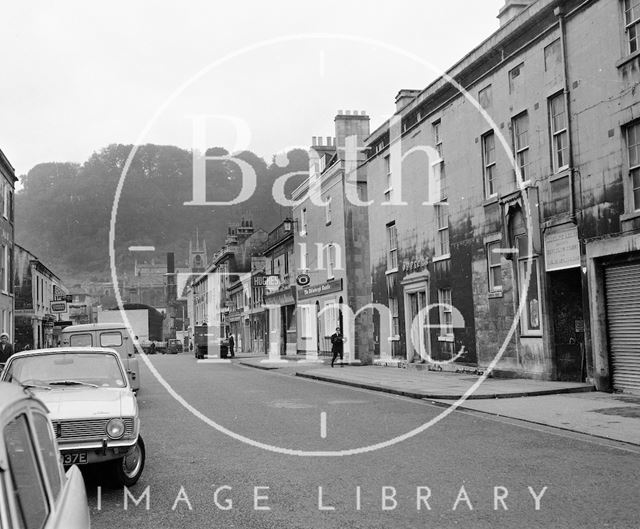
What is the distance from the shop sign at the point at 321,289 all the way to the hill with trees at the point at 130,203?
5.94 meters

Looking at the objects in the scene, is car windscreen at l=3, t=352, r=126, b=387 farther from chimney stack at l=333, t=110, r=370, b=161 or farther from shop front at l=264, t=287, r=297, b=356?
shop front at l=264, t=287, r=297, b=356

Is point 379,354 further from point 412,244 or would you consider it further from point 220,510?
point 220,510

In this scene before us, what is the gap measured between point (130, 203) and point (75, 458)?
49.4 m

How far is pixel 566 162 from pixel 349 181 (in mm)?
17476

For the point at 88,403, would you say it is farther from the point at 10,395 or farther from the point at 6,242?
the point at 6,242

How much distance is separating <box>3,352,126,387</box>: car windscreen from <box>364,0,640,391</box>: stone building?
35.8ft

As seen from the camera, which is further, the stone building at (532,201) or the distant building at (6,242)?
the distant building at (6,242)

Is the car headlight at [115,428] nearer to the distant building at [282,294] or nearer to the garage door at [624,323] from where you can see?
the garage door at [624,323]

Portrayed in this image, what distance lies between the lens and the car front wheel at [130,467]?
743 centimetres

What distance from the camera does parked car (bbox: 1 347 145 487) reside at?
7191mm

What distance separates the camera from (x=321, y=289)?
38000 millimetres

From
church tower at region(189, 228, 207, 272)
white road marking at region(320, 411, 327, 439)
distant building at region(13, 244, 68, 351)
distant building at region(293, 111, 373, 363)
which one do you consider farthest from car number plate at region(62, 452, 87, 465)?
church tower at region(189, 228, 207, 272)

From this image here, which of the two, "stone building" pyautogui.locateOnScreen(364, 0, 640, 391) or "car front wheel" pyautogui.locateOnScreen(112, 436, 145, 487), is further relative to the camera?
"stone building" pyautogui.locateOnScreen(364, 0, 640, 391)

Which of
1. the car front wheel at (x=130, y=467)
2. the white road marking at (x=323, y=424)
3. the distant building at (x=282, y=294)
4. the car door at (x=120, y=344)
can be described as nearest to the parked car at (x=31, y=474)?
the car front wheel at (x=130, y=467)
